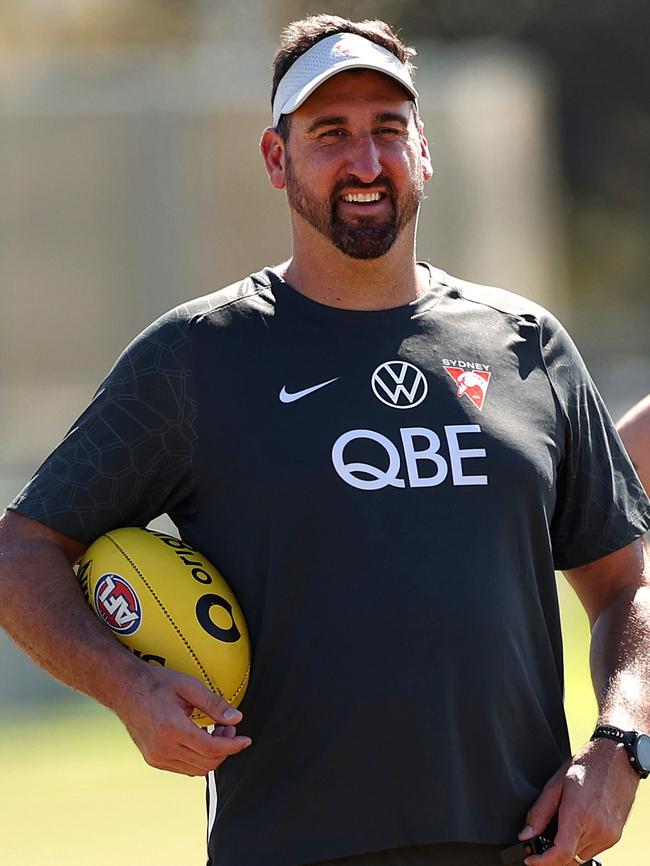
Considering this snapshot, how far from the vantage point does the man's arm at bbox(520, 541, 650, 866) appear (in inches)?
134

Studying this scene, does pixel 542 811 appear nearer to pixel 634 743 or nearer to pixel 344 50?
pixel 634 743

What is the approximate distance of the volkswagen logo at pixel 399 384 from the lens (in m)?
3.57

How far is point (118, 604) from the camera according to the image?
3482 mm

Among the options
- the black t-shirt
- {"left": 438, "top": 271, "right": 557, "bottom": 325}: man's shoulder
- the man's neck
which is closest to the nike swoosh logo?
the black t-shirt

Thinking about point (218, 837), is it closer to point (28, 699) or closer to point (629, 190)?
point (28, 699)

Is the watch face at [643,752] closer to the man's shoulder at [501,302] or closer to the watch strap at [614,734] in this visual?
the watch strap at [614,734]

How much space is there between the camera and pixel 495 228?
1761cm

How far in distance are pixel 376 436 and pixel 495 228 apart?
47.2 feet

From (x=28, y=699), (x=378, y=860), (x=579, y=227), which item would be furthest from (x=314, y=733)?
(x=579, y=227)

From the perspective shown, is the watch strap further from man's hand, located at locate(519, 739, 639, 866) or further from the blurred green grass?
the blurred green grass

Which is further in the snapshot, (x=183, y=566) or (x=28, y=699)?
(x=28, y=699)

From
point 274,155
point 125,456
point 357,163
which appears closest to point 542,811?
point 125,456

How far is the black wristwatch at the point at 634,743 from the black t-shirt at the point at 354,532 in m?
0.12

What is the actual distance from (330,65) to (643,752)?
1.70m
